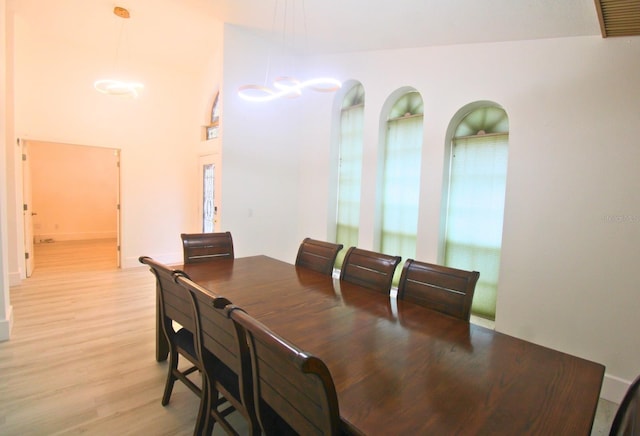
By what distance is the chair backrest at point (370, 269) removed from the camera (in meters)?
2.18

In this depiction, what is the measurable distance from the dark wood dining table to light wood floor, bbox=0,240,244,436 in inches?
39.2

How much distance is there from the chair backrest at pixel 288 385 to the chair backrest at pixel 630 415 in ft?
2.66

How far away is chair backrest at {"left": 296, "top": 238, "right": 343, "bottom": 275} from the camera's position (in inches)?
103

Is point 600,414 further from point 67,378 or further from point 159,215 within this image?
point 159,215

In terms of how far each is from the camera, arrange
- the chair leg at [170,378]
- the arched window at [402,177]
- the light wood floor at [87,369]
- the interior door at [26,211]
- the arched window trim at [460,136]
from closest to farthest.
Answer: the light wood floor at [87,369]
the chair leg at [170,378]
the arched window trim at [460,136]
the arched window at [402,177]
the interior door at [26,211]

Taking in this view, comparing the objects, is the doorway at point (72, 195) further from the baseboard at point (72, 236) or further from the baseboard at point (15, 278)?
the baseboard at point (15, 278)

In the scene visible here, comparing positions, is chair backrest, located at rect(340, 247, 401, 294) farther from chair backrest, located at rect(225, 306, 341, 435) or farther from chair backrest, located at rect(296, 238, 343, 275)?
chair backrest, located at rect(225, 306, 341, 435)

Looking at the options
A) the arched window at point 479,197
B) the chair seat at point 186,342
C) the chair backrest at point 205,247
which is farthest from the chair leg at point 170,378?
the arched window at point 479,197

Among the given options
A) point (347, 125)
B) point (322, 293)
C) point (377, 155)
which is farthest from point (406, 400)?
point (347, 125)

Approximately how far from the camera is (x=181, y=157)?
232 inches

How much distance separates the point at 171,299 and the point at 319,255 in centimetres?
119

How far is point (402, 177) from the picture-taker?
12.4 ft

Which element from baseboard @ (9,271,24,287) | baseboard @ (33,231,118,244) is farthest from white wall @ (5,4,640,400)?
baseboard @ (33,231,118,244)

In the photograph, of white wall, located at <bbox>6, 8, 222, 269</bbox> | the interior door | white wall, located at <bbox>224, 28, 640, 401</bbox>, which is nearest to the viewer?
white wall, located at <bbox>224, 28, 640, 401</bbox>
